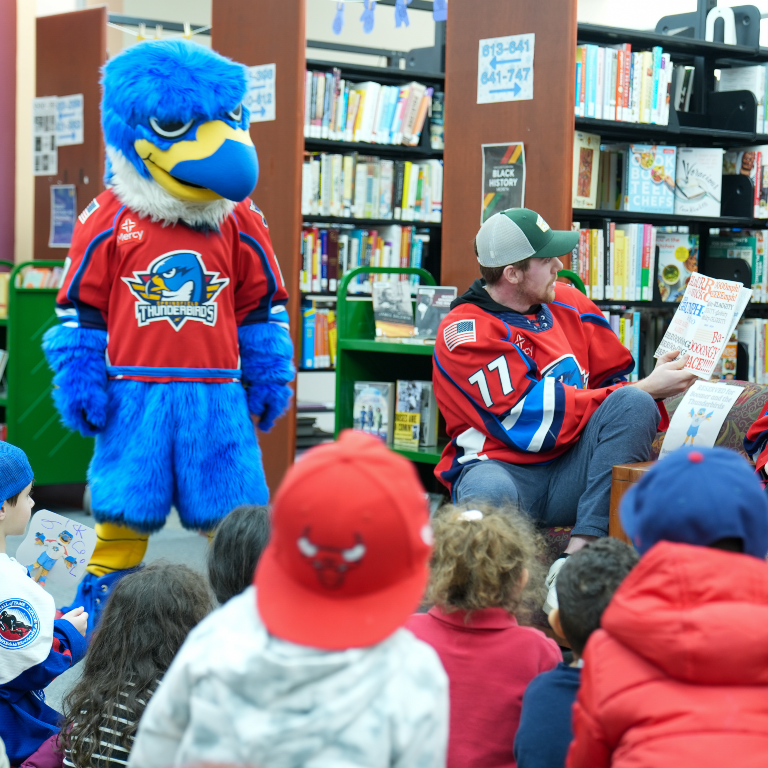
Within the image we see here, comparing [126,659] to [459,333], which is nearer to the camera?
[126,659]

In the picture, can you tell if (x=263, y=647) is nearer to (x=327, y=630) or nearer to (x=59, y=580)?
(x=327, y=630)

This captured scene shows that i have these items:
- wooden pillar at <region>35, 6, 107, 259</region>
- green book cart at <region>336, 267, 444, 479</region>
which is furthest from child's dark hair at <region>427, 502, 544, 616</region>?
wooden pillar at <region>35, 6, 107, 259</region>

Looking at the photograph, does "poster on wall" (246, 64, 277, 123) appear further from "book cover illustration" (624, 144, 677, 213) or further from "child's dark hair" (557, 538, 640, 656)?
"child's dark hair" (557, 538, 640, 656)

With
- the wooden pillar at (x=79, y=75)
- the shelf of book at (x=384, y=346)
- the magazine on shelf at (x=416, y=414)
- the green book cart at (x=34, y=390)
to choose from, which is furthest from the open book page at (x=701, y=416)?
the wooden pillar at (x=79, y=75)

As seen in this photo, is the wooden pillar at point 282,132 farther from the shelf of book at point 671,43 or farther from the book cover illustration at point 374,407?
the shelf of book at point 671,43

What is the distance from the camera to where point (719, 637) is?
101cm

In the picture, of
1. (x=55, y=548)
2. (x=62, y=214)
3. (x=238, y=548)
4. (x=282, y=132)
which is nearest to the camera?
(x=238, y=548)

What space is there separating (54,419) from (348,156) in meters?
1.82

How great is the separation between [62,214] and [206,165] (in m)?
3.11

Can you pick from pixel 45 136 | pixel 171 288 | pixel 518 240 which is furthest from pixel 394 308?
pixel 45 136

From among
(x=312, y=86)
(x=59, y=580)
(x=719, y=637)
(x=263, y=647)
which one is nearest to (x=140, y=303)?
(x=59, y=580)

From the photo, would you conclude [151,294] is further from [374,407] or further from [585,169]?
[585,169]

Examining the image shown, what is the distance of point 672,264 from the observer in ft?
13.9

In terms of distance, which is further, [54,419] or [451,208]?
[54,419]
